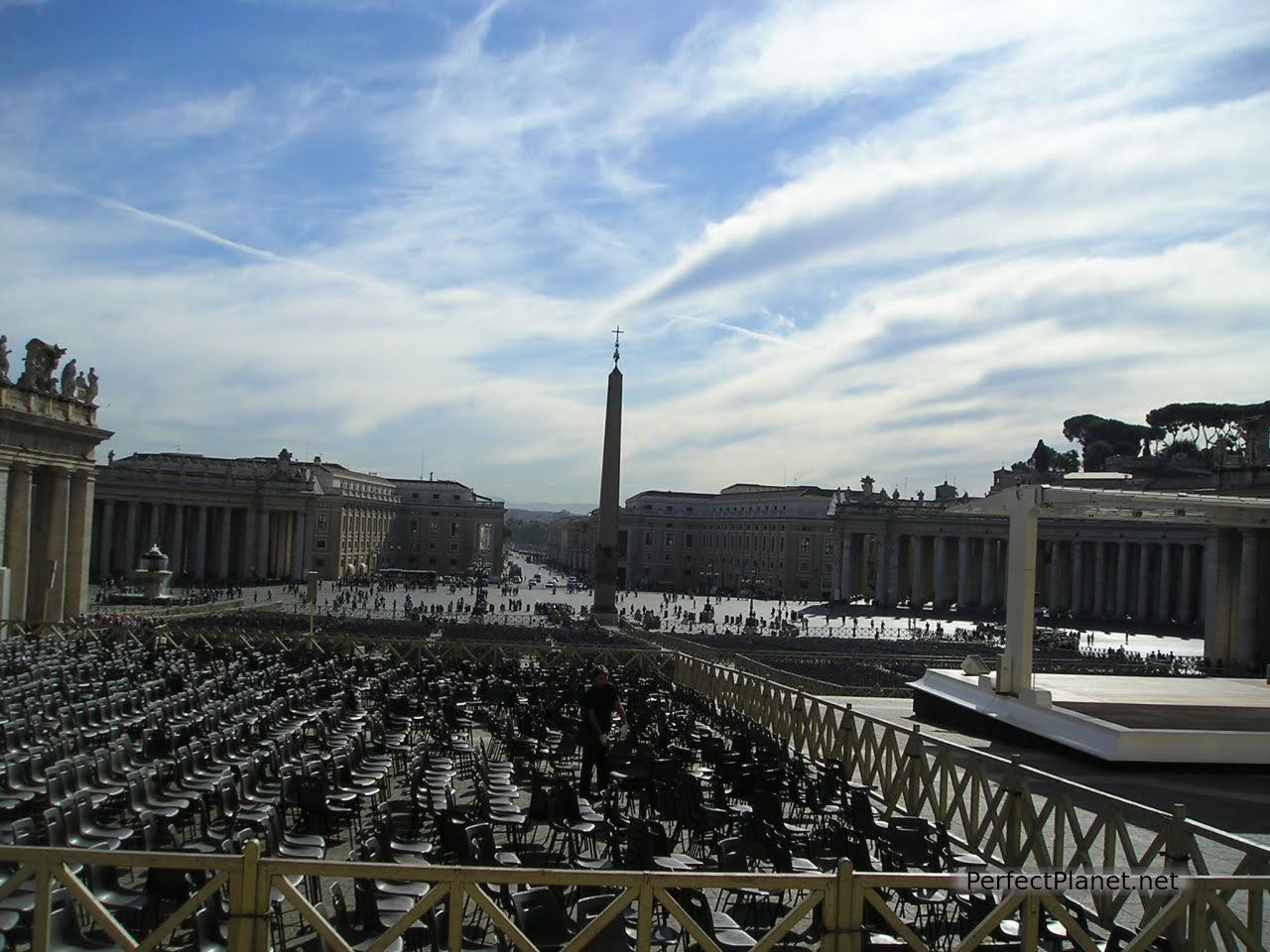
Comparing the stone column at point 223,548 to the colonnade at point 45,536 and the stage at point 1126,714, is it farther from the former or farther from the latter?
the stage at point 1126,714

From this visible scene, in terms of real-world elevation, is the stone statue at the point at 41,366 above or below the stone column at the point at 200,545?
above

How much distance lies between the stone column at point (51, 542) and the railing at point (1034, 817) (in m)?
32.1

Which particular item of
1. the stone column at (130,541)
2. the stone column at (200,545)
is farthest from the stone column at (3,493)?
the stone column at (200,545)

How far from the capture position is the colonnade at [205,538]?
92250 mm

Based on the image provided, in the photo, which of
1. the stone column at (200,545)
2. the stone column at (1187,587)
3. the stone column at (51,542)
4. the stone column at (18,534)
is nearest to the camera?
the stone column at (18,534)

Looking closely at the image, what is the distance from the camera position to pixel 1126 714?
59.9 feet

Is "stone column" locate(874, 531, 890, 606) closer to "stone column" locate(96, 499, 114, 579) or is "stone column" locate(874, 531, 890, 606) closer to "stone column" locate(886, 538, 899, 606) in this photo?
"stone column" locate(886, 538, 899, 606)

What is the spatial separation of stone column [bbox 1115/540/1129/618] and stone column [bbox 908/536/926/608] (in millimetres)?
18474

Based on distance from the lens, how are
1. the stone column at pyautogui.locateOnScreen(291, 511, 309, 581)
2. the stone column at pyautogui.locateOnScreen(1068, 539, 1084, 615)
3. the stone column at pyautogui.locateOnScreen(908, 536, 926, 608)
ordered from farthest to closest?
the stone column at pyautogui.locateOnScreen(291, 511, 309, 581)
the stone column at pyautogui.locateOnScreen(908, 536, 926, 608)
the stone column at pyautogui.locateOnScreen(1068, 539, 1084, 615)

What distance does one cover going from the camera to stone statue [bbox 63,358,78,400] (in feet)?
134

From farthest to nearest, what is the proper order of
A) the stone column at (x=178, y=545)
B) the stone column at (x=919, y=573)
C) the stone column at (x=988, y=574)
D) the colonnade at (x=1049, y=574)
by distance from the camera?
1. the stone column at (x=919, y=573)
2. the stone column at (x=988, y=574)
3. the stone column at (x=178, y=545)
4. the colonnade at (x=1049, y=574)

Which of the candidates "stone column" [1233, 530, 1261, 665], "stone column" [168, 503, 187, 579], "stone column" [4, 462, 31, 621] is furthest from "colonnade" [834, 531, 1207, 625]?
"stone column" [4, 462, 31, 621]

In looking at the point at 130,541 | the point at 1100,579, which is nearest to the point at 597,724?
the point at 1100,579

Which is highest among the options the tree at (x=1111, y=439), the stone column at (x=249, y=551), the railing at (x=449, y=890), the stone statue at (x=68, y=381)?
the tree at (x=1111, y=439)
